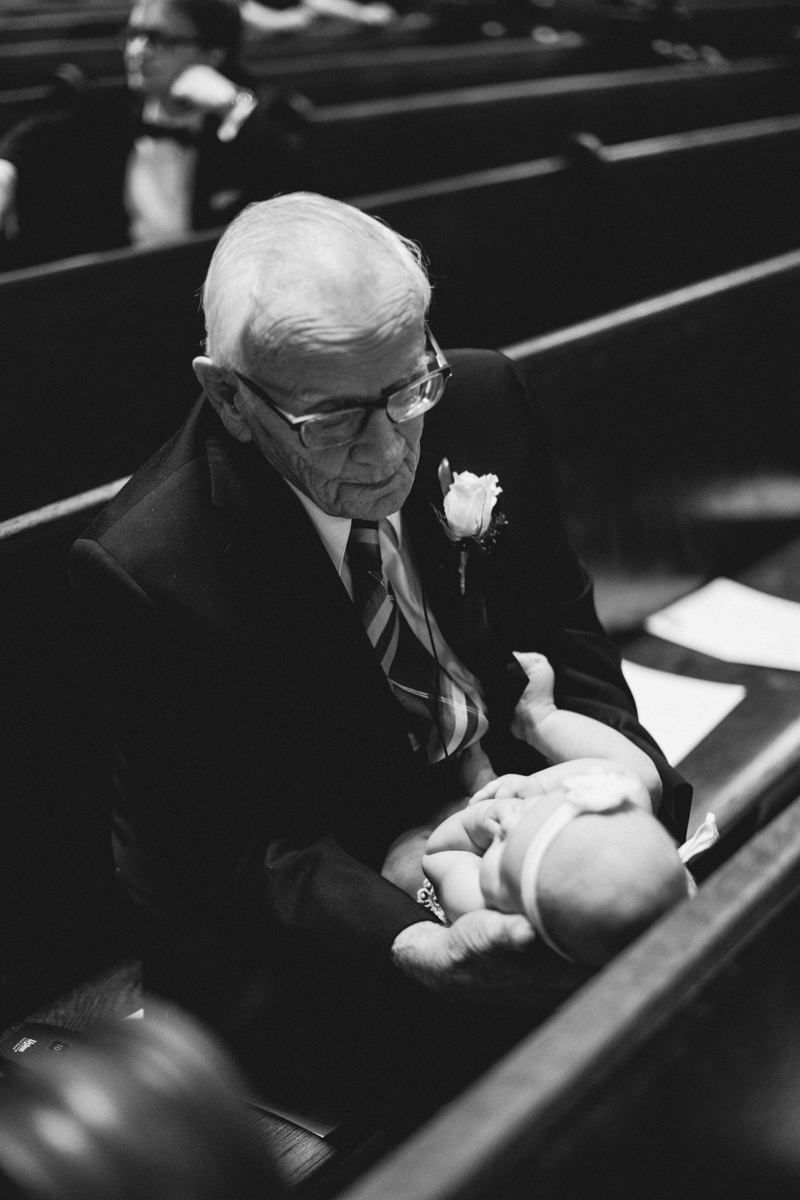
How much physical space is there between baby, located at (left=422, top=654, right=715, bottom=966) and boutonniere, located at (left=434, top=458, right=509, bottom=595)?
15.4 inches

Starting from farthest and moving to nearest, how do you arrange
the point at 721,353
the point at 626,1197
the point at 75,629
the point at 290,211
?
the point at 721,353, the point at 75,629, the point at 290,211, the point at 626,1197

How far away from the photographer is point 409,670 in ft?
5.16

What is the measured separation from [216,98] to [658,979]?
3692 millimetres

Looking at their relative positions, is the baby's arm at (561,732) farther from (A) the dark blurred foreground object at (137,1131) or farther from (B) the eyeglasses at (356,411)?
(A) the dark blurred foreground object at (137,1131)

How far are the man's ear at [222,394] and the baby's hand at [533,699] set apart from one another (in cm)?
52

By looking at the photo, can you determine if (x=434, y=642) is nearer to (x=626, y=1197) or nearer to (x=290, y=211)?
(x=290, y=211)

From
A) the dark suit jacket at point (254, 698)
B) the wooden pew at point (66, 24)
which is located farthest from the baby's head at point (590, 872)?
the wooden pew at point (66, 24)

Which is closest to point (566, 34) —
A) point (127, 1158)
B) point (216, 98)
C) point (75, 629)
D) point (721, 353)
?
point (216, 98)

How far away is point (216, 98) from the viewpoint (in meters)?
3.85

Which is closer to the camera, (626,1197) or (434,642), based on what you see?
(626,1197)

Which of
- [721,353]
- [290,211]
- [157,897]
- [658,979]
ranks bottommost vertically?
[157,897]

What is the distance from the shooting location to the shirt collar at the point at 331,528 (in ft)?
4.93

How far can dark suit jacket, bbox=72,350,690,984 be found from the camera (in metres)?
1.41

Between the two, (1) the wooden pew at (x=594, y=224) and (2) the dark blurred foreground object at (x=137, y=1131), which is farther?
(1) the wooden pew at (x=594, y=224)
